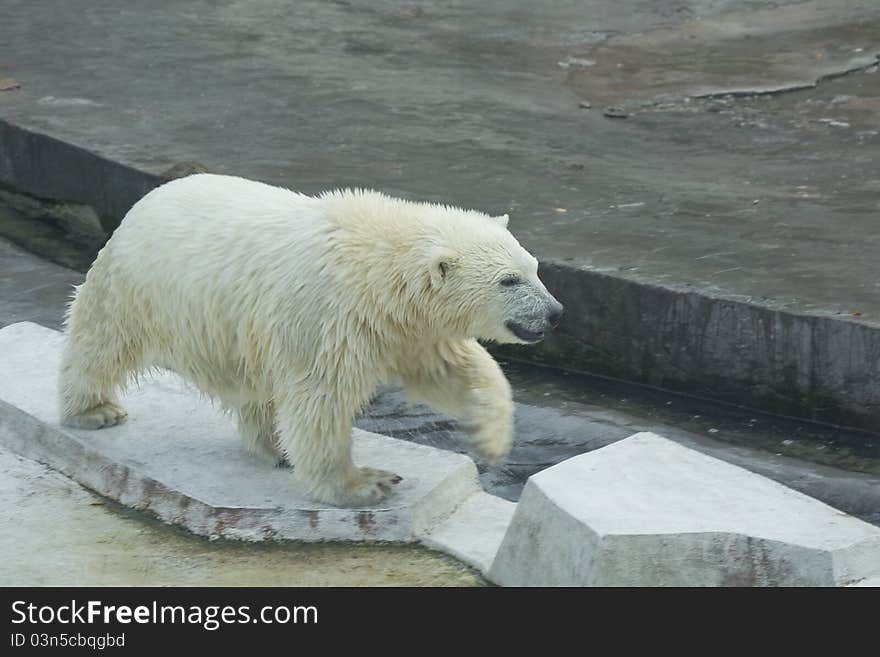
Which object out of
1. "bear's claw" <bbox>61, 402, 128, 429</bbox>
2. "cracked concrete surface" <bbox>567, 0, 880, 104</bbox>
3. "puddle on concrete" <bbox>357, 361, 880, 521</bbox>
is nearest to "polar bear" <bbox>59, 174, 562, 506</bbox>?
"bear's claw" <bbox>61, 402, 128, 429</bbox>

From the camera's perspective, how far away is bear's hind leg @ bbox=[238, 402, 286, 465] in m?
4.49

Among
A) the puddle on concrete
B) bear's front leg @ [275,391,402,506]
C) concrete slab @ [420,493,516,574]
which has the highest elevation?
bear's front leg @ [275,391,402,506]

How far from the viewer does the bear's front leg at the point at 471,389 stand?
428 centimetres

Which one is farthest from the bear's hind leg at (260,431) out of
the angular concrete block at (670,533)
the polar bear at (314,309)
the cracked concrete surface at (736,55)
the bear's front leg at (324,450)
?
the cracked concrete surface at (736,55)

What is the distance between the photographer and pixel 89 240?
26.4ft

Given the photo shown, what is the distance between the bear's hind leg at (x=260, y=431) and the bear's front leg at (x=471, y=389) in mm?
506

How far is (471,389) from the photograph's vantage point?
169 inches

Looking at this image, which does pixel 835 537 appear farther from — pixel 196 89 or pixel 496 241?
pixel 196 89

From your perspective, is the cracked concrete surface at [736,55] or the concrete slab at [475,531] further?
the cracked concrete surface at [736,55]

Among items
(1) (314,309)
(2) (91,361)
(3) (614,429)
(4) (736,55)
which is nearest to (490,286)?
(1) (314,309)

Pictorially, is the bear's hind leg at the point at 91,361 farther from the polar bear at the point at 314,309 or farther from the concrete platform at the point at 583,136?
the concrete platform at the point at 583,136

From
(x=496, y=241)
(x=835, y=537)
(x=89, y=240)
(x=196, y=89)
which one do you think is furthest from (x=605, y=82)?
(x=835, y=537)

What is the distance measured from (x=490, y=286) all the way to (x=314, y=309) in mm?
536

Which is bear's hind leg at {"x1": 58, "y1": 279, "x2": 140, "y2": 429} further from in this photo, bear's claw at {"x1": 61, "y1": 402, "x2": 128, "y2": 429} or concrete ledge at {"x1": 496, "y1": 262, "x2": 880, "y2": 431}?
concrete ledge at {"x1": 496, "y1": 262, "x2": 880, "y2": 431}
